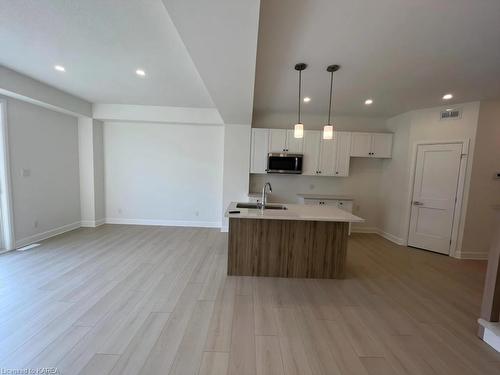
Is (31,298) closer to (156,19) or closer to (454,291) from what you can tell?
(156,19)

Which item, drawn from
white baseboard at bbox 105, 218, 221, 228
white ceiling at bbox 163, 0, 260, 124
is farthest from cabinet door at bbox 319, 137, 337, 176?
white baseboard at bbox 105, 218, 221, 228

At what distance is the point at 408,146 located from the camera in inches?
168

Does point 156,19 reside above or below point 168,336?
above

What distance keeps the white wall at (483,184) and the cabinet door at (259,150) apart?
3759 mm

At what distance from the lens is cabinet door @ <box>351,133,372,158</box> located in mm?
4645

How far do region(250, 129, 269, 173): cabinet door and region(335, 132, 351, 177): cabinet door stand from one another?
64.7 inches

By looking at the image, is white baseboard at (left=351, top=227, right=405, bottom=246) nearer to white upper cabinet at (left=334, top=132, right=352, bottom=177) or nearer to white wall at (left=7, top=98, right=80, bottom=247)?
white upper cabinet at (left=334, top=132, right=352, bottom=177)

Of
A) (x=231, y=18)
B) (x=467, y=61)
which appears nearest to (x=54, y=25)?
(x=231, y=18)

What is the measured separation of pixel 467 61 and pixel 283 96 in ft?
7.79

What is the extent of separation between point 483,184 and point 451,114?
137 centimetres

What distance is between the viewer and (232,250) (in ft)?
9.48

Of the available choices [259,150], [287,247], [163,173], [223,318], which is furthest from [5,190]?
[287,247]

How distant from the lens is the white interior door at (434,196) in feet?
12.5

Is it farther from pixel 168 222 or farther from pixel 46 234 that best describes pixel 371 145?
pixel 46 234
